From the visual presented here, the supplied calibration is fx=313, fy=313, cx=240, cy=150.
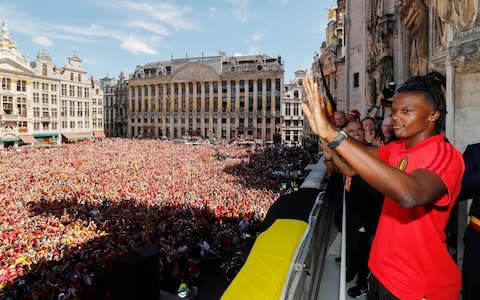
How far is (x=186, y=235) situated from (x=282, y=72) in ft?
213

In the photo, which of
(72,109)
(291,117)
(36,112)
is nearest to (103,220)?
(36,112)

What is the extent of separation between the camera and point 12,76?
53906 mm

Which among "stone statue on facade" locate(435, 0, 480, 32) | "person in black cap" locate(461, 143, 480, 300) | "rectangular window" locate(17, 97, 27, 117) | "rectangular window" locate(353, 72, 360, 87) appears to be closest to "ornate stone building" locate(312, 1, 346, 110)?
"rectangular window" locate(353, 72, 360, 87)

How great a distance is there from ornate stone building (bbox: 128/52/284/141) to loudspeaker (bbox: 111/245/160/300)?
65.4 m

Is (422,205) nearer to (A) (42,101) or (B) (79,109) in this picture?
(A) (42,101)

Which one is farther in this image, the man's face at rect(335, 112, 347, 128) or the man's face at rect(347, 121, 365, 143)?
the man's face at rect(335, 112, 347, 128)

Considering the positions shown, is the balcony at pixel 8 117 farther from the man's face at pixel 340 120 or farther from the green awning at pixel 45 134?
the man's face at pixel 340 120

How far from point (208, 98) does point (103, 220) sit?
68072mm

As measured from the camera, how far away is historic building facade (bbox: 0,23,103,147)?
52.9 m

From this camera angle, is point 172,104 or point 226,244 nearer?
point 226,244

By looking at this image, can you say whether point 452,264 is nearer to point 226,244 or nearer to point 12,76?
point 226,244

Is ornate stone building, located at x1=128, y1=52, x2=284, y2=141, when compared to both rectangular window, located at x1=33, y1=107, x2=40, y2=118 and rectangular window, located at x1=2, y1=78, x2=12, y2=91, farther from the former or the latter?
rectangular window, located at x1=2, y1=78, x2=12, y2=91

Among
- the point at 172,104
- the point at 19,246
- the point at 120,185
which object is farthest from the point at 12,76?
the point at 19,246

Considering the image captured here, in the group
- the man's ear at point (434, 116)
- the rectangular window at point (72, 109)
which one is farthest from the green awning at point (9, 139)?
the man's ear at point (434, 116)
